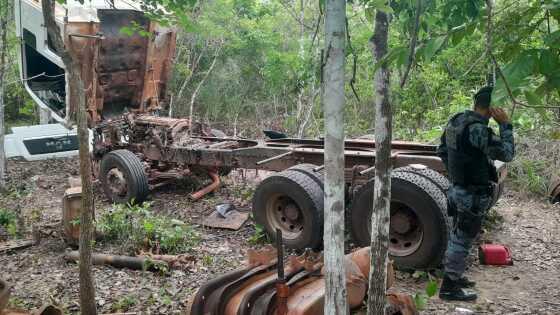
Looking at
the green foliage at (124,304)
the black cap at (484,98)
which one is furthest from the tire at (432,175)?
the green foliage at (124,304)

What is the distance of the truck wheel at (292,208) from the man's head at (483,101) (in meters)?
1.96

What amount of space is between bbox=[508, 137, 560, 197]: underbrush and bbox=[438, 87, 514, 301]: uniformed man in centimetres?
372

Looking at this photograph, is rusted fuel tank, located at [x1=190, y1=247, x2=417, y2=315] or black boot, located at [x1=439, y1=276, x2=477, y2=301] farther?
black boot, located at [x1=439, y1=276, x2=477, y2=301]

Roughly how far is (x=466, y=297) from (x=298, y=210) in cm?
212

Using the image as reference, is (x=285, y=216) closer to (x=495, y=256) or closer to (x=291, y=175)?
(x=291, y=175)

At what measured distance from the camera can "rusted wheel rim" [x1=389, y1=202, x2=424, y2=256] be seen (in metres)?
5.40

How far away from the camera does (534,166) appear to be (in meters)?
8.29

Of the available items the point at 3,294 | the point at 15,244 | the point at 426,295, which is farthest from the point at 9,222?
the point at 426,295

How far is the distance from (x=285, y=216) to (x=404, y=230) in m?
1.48

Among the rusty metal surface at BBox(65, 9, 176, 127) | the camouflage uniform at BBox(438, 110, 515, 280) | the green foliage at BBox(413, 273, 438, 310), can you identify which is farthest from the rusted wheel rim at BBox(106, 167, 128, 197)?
the camouflage uniform at BBox(438, 110, 515, 280)

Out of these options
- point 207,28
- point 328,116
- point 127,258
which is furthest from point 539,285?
point 207,28

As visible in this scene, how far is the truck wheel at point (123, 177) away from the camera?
7.91 m

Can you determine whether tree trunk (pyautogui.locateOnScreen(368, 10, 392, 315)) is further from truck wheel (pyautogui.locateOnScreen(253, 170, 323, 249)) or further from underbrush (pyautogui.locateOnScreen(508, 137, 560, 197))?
underbrush (pyautogui.locateOnScreen(508, 137, 560, 197))

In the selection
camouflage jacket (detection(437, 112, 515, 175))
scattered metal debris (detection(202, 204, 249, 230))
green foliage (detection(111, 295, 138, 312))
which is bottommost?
green foliage (detection(111, 295, 138, 312))
